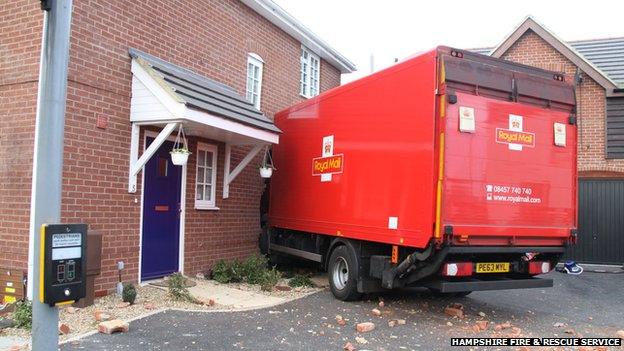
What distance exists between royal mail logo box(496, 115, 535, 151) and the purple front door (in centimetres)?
508

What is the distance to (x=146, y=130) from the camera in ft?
27.6

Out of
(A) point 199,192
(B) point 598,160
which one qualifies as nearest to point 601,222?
(B) point 598,160

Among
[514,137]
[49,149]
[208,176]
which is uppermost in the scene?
[514,137]

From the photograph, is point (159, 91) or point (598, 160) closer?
point (159, 91)

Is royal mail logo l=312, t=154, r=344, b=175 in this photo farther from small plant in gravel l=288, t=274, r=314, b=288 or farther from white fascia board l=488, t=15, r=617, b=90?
white fascia board l=488, t=15, r=617, b=90

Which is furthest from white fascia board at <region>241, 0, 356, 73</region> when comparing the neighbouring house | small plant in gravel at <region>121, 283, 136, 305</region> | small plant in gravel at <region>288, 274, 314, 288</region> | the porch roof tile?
small plant in gravel at <region>121, 283, 136, 305</region>

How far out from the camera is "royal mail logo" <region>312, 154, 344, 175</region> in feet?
28.3

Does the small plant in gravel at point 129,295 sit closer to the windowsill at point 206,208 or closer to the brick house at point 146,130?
the brick house at point 146,130

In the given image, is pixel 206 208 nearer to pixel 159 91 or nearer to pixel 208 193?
pixel 208 193

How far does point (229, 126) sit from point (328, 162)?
1709 mm

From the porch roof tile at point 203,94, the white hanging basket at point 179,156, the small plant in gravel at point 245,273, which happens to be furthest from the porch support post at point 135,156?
the small plant in gravel at point 245,273

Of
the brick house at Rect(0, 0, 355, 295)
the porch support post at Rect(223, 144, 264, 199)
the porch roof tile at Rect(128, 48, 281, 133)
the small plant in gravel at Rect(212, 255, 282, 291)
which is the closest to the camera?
the brick house at Rect(0, 0, 355, 295)

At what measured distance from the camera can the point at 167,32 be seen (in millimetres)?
9039

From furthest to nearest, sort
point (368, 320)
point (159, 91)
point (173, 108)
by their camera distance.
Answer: point (159, 91), point (173, 108), point (368, 320)
